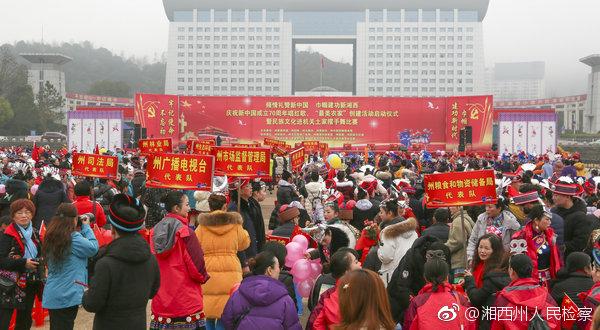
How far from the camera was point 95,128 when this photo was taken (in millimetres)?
31828

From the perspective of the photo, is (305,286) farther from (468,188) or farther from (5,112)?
(5,112)

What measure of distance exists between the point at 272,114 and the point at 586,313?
32.1 meters

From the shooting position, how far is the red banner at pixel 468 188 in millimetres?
5488

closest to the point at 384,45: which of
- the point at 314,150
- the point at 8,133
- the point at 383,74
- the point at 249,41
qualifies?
the point at 383,74

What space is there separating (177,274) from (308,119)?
31.4 metres

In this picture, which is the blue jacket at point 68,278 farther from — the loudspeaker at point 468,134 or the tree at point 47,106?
the tree at point 47,106

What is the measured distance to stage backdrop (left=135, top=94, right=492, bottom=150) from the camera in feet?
114

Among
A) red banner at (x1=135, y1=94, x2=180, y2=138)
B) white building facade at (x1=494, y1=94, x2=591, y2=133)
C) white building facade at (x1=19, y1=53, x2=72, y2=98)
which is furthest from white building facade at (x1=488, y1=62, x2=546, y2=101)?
red banner at (x1=135, y1=94, x2=180, y2=138)

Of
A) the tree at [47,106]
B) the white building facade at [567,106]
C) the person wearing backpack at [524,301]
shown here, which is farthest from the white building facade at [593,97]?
the person wearing backpack at [524,301]

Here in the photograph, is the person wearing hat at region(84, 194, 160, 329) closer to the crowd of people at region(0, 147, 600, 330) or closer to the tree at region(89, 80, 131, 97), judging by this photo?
the crowd of people at region(0, 147, 600, 330)

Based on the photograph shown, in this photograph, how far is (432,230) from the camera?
5.60m

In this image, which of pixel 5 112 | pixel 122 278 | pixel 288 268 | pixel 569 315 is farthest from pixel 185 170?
pixel 5 112

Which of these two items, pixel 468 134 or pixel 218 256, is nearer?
pixel 218 256

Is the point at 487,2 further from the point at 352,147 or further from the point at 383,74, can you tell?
the point at 352,147
